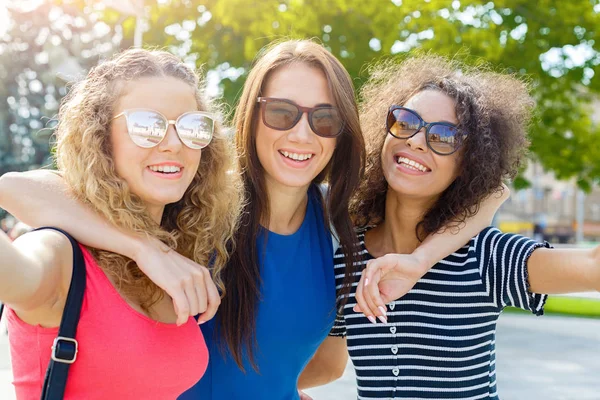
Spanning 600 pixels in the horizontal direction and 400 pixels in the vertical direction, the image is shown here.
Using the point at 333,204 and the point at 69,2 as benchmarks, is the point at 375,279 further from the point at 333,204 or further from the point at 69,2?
the point at 69,2

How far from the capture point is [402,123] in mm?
2791

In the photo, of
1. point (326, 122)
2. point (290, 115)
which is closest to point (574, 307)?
point (326, 122)

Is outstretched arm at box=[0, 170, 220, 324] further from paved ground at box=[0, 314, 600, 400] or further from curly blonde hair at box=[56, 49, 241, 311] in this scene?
paved ground at box=[0, 314, 600, 400]

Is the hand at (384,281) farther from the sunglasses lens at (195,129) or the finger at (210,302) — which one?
the sunglasses lens at (195,129)

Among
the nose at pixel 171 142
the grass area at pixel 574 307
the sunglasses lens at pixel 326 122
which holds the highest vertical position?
the sunglasses lens at pixel 326 122

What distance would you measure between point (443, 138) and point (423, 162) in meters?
0.13

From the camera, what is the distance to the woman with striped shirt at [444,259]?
7.90 ft

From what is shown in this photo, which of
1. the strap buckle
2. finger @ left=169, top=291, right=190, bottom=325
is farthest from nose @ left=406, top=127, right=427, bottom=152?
the strap buckle

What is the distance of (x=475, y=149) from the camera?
275 cm

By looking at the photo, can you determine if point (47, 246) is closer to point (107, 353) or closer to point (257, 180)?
point (107, 353)

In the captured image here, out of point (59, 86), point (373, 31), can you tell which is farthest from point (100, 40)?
point (373, 31)

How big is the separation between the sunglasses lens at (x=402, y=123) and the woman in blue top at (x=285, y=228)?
0.15m

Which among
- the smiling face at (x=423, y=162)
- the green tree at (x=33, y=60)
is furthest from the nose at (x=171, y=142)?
the green tree at (x=33, y=60)

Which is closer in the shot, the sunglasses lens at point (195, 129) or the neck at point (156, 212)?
the sunglasses lens at point (195, 129)
